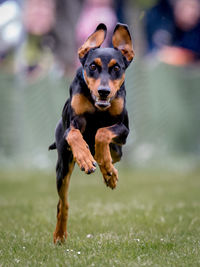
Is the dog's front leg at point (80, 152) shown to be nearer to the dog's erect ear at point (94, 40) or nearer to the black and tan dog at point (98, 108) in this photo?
the black and tan dog at point (98, 108)

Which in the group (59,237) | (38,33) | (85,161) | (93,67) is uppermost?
(93,67)

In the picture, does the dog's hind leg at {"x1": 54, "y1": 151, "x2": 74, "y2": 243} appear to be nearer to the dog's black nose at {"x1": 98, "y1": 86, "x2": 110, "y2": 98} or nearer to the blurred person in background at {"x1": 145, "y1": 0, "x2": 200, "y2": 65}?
the dog's black nose at {"x1": 98, "y1": 86, "x2": 110, "y2": 98}

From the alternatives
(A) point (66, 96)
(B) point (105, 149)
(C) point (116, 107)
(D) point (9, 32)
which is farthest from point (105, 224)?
(D) point (9, 32)

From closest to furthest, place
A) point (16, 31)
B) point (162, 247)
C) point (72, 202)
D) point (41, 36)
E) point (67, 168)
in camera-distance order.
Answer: point (162, 247), point (67, 168), point (72, 202), point (16, 31), point (41, 36)

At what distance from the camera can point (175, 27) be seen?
15.2 meters

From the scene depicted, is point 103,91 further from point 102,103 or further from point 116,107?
point 116,107

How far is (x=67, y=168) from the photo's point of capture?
4438 millimetres

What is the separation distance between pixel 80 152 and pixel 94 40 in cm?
99

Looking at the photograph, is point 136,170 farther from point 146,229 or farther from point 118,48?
point 118,48

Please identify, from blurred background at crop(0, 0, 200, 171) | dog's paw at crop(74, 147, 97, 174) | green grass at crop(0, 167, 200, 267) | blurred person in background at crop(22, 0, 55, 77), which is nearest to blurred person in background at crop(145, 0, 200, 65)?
blurred background at crop(0, 0, 200, 171)

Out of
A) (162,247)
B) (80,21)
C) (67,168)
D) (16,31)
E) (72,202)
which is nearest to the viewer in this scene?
(162,247)

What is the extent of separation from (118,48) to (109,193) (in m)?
4.20

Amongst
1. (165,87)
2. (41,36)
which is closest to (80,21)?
(41,36)

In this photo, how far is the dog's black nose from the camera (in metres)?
3.79
